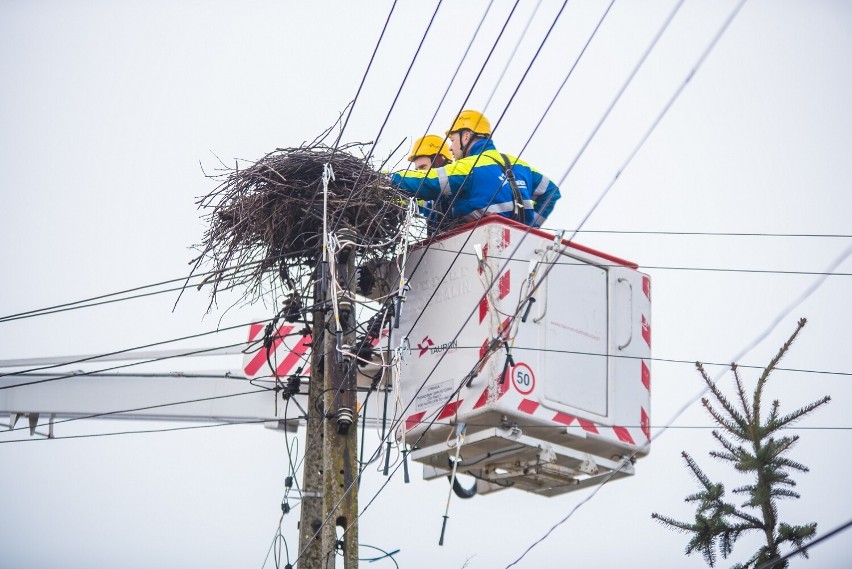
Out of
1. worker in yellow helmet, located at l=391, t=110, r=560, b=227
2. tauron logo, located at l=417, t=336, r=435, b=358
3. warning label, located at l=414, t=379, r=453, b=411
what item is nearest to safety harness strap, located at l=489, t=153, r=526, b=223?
worker in yellow helmet, located at l=391, t=110, r=560, b=227

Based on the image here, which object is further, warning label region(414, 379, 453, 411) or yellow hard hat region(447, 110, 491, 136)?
yellow hard hat region(447, 110, 491, 136)

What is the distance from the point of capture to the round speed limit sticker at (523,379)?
36.0 ft

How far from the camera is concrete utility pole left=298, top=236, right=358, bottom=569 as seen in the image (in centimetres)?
1083

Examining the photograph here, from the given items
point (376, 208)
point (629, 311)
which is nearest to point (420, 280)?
point (376, 208)

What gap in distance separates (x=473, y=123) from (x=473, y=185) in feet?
3.16

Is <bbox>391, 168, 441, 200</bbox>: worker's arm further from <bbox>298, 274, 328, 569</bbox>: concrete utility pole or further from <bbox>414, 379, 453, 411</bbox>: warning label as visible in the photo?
<bbox>414, 379, 453, 411</bbox>: warning label

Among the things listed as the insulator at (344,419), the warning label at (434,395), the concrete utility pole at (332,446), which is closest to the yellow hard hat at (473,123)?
the concrete utility pole at (332,446)

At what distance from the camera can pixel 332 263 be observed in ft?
37.3

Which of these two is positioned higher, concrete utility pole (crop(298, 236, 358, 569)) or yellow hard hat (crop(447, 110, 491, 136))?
yellow hard hat (crop(447, 110, 491, 136))

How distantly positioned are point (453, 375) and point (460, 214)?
1.53 m

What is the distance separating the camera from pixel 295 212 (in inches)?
481

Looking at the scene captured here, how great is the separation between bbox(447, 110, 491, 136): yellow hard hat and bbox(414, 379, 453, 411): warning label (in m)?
2.46

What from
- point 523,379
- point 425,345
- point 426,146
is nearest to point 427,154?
point 426,146

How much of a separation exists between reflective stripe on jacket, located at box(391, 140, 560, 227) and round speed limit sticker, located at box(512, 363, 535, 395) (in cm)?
152
